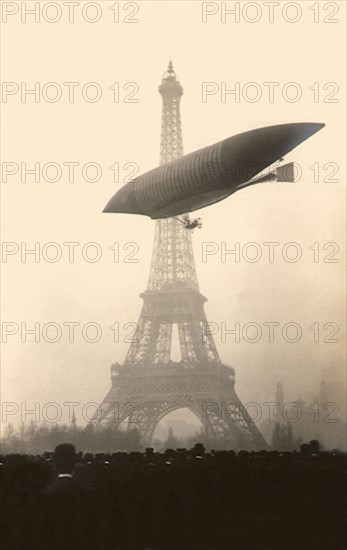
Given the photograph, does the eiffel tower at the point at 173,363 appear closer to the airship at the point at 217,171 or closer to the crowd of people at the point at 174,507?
the airship at the point at 217,171

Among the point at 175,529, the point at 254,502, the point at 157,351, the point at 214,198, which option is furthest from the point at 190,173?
the point at 157,351

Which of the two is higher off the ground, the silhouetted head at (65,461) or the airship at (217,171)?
the airship at (217,171)

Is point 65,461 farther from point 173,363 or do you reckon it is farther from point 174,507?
point 173,363

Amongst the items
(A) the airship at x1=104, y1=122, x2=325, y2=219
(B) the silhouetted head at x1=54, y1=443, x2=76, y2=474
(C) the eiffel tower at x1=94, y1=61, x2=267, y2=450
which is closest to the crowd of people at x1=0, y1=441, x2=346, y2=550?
(B) the silhouetted head at x1=54, y1=443, x2=76, y2=474

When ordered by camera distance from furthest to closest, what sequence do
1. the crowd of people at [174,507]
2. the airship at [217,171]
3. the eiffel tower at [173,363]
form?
the eiffel tower at [173,363], the airship at [217,171], the crowd of people at [174,507]

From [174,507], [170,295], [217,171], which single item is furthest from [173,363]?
[174,507]

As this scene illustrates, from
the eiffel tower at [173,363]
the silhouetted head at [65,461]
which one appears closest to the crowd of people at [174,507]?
the silhouetted head at [65,461]

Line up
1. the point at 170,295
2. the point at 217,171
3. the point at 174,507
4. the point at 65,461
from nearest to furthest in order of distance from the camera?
the point at 65,461 → the point at 174,507 → the point at 217,171 → the point at 170,295
